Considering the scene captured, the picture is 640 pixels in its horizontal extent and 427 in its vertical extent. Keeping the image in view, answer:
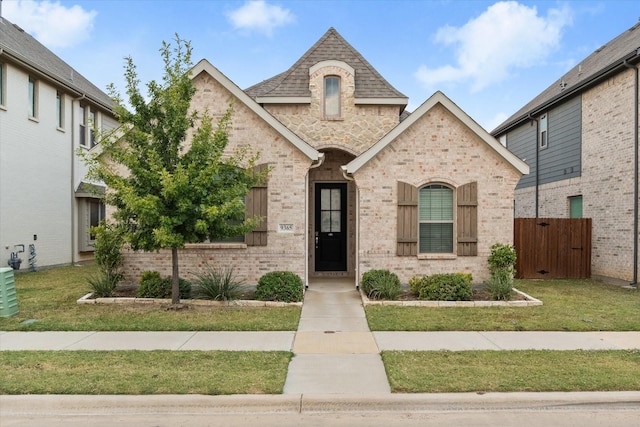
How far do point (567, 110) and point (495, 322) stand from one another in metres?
11.9

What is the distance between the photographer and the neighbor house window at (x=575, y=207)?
16.5 metres

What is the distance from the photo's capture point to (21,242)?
1605 cm

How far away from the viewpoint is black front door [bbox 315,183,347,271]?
14477mm

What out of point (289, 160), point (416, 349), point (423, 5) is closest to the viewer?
point (416, 349)

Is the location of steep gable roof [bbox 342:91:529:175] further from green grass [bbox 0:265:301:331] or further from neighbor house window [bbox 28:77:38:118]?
neighbor house window [bbox 28:77:38:118]

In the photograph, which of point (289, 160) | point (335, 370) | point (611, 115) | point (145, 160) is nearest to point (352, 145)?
point (289, 160)

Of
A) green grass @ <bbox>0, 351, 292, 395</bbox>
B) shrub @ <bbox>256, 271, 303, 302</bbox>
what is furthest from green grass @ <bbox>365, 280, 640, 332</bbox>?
green grass @ <bbox>0, 351, 292, 395</bbox>

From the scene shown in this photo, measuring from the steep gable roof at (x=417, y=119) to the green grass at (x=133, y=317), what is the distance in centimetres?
399

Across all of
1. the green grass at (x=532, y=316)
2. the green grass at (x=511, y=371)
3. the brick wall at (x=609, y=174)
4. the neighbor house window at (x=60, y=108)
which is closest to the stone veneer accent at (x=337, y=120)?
the green grass at (x=532, y=316)

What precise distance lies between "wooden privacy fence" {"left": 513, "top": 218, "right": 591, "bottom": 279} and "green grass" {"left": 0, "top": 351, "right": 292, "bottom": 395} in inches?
444

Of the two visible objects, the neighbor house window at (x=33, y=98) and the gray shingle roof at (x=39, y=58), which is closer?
the gray shingle roof at (x=39, y=58)

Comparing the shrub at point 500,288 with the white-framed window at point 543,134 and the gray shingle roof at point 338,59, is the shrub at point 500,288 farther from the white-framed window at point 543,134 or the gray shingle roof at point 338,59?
the white-framed window at point 543,134

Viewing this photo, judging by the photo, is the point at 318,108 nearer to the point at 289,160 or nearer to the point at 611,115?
the point at 289,160

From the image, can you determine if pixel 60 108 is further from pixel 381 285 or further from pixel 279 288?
pixel 381 285
